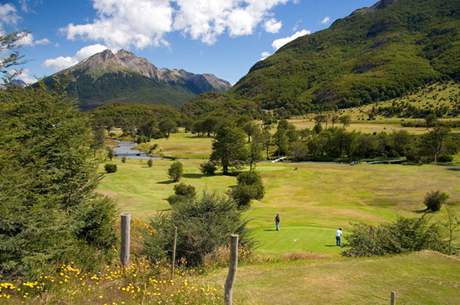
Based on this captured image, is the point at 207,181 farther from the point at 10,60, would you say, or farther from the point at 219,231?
the point at 10,60

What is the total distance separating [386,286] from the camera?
1388 centimetres

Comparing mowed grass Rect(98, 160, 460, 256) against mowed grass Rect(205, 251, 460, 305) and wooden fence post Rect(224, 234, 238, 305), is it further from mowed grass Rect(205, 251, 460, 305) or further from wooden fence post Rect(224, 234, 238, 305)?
wooden fence post Rect(224, 234, 238, 305)

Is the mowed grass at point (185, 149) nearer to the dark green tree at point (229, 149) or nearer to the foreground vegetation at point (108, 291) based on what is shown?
the dark green tree at point (229, 149)

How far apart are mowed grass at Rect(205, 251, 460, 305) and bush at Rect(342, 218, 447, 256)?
2.08 metres

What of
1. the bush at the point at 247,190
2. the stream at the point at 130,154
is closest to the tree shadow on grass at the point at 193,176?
the bush at the point at 247,190

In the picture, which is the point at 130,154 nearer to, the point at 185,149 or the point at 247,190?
the point at 185,149

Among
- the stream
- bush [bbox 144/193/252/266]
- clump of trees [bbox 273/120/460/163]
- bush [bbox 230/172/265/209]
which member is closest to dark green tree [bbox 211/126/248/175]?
bush [bbox 230/172/265/209]

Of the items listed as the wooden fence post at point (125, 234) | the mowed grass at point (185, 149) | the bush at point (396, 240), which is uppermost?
the wooden fence post at point (125, 234)

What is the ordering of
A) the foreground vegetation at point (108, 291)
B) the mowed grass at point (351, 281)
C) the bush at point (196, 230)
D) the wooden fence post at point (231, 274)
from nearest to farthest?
1. the foreground vegetation at point (108, 291)
2. the wooden fence post at point (231, 274)
3. the mowed grass at point (351, 281)
4. the bush at point (196, 230)

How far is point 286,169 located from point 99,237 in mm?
66760

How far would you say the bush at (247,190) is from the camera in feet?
166

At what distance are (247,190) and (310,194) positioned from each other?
1537 cm

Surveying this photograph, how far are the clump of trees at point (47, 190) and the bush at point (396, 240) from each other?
12.3m

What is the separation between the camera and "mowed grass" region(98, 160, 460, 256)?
31.7m
